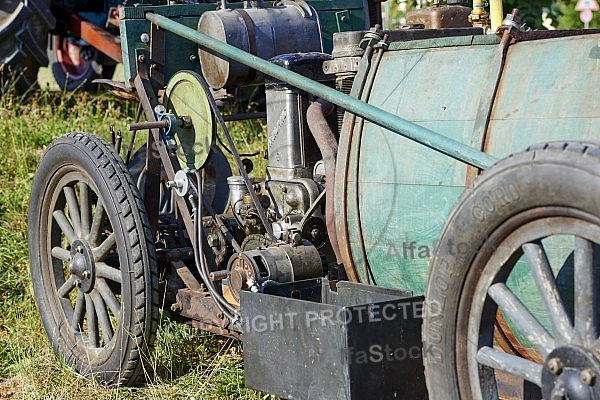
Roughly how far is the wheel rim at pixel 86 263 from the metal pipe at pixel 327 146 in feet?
2.86

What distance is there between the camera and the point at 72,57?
10.5 metres

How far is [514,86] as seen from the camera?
3152 mm

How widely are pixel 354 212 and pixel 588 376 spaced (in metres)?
1.27

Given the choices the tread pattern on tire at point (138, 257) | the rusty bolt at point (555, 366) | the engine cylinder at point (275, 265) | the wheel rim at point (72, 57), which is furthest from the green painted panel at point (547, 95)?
the wheel rim at point (72, 57)

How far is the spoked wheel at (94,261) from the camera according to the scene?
4.06 metres

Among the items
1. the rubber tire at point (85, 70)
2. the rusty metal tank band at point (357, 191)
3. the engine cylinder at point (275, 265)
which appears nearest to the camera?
the rusty metal tank band at point (357, 191)

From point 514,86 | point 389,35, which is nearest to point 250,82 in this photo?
point 389,35

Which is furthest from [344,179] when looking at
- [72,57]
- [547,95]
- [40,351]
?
[72,57]

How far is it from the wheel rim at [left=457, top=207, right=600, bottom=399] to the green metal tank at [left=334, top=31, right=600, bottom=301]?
0.11 metres

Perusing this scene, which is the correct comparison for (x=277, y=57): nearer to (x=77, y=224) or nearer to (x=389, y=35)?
(x=389, y=35)

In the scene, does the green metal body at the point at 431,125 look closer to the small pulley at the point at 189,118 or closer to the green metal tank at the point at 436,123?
the green metal tank at the point at 436,123

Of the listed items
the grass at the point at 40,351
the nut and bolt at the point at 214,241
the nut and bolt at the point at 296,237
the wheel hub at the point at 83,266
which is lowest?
the grass at the point at 40,351

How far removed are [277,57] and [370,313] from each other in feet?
4.60

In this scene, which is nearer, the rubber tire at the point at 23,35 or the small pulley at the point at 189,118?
the small pulley at the point at 189,118
